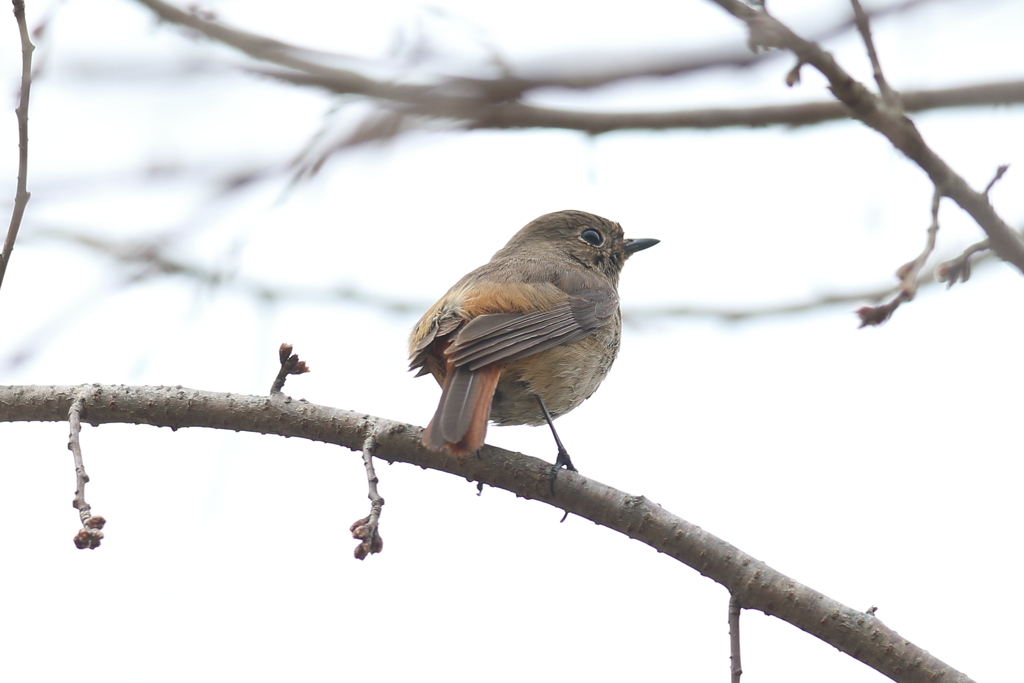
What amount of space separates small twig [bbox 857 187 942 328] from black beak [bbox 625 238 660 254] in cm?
406

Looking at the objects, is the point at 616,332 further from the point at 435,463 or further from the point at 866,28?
the point at 866,28

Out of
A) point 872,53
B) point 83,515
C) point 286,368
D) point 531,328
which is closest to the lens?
point 872,53

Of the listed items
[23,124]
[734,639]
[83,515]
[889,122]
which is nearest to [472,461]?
[734,639]

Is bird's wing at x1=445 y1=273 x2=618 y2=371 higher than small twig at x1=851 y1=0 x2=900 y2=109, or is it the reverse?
bird's wing at x1=445 y1=273 x2=618 y2=371

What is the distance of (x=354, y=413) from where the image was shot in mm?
3457

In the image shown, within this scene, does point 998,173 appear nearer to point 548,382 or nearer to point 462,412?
point 462,412

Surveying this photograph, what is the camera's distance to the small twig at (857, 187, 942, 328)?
6.19ft

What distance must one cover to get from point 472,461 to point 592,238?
9.21 ft

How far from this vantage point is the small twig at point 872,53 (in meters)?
1.69

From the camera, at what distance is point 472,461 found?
3.59m

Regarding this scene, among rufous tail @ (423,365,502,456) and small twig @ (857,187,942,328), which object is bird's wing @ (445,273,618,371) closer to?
rufous tail @ (423,365,502,456)

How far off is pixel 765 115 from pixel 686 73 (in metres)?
0.49

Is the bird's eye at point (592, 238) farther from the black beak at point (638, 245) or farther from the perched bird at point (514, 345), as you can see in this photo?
the perched bird at point (514, 345)

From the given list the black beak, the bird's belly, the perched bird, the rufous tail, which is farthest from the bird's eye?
the rufous tail
